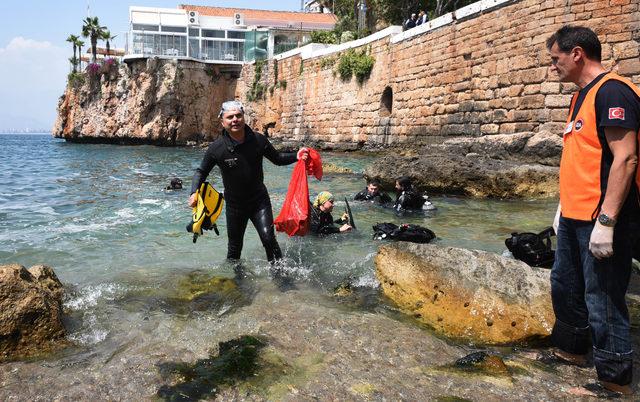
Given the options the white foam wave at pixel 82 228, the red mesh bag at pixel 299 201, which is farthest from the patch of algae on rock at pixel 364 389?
the white foam wave at pixel 82 228

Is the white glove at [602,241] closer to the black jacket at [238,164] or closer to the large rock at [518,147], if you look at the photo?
the black jacket at [238,164]

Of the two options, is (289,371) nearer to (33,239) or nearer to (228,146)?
(228,146)

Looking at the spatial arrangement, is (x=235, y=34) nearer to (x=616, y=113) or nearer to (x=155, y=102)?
(x=155, y=102)

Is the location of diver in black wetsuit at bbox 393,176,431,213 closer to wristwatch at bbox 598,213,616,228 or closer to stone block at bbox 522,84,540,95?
stone block at bbox 522,84,540,95

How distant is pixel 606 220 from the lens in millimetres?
2365

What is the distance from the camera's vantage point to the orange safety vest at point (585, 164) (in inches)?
97.3

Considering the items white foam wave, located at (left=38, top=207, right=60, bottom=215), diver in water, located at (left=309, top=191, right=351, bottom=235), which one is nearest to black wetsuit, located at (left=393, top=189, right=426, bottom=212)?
diver in water, located at (left=309, top=191, right=351, bottom=235)

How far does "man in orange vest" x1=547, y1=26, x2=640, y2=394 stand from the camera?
2338 mm

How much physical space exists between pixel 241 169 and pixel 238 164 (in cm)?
6

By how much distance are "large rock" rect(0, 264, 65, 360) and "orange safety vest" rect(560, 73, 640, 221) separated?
11.6 feet

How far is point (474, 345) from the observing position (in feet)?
11.1

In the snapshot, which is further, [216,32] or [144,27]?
[216,32]

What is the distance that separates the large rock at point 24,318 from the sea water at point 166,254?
0.21m

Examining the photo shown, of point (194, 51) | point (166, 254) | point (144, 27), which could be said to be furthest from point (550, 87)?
point (144, 27)
